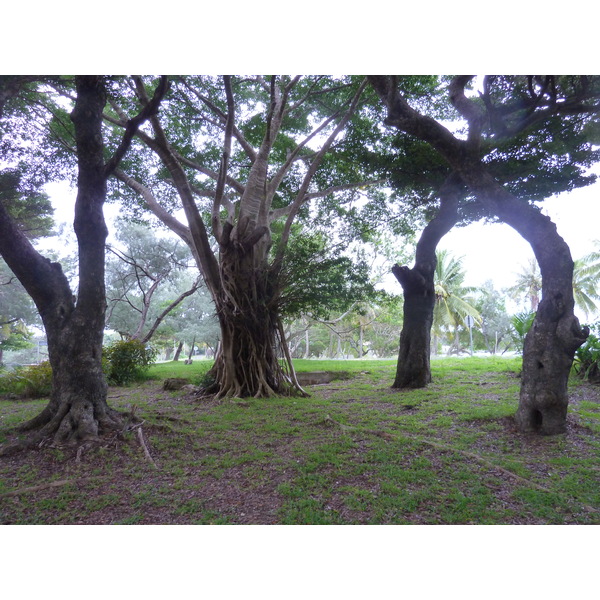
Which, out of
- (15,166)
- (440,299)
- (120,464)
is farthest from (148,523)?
(440,299)

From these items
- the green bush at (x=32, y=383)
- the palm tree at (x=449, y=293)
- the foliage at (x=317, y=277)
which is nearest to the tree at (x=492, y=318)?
the palm tree at (x=449, y=293)

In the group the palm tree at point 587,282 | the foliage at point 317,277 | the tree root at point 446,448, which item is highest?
the palm tree at point 587,282

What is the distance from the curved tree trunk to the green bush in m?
6.01

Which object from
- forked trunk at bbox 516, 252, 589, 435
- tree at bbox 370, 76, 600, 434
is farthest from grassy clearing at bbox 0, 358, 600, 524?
tree at bbox 370, 76, 600, 434

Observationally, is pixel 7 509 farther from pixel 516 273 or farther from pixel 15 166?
pixel 516 273

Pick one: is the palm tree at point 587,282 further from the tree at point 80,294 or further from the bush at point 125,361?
the tree at point 80,294

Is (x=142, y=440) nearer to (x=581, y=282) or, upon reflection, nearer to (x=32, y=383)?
(x=32, y=383)

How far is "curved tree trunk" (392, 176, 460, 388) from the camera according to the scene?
595 cm

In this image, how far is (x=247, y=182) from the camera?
6082 millimetres

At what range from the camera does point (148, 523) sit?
7.29 ft

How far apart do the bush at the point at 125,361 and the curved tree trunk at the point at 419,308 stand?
17.7 feet

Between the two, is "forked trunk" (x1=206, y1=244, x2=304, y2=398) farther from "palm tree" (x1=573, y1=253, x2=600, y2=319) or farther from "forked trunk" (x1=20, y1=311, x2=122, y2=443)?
"palm tree" (x1=573, y1=253, x2=600, y2=319)

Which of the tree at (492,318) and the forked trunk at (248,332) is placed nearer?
the forked trunk at (248,332)

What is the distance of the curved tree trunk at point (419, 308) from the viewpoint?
19.5ft
